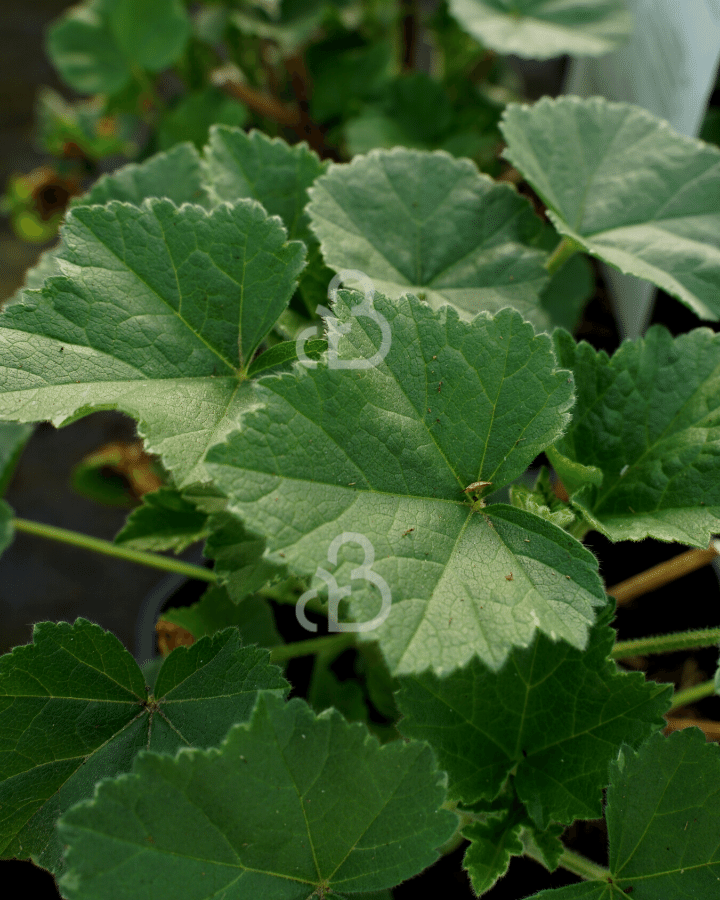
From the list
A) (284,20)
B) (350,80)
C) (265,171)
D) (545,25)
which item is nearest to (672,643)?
(265,171)

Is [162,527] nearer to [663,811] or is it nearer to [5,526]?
[5,526]

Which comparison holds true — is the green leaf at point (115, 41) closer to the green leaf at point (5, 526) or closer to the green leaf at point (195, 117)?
the green leaf at point (195, 117)

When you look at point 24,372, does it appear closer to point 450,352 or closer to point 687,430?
point 450,352

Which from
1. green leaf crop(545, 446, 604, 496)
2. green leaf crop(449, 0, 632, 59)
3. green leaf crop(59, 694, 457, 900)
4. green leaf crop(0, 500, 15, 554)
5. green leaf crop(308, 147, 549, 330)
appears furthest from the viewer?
green leaf crop(449, 0, 632, 59)

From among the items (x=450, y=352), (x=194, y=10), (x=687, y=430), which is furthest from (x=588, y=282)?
(x=194, y=10)

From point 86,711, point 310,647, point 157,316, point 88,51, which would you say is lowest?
point 310,647

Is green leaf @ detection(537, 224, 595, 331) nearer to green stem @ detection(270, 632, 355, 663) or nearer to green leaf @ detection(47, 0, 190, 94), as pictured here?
green stem @ detection(270, 632, 355, 663)

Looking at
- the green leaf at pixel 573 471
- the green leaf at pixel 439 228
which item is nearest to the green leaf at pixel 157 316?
the green leaf at pixel 439 228

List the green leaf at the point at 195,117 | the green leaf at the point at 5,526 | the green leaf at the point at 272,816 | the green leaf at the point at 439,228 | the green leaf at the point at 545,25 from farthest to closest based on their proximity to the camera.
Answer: the green leaf at the point at 195,117 < the green leaf at the point at 545,25 < the green leaf at the point at 5,526 < the green leaf at the point at 439,228 < the green leaf at the point at 272,816

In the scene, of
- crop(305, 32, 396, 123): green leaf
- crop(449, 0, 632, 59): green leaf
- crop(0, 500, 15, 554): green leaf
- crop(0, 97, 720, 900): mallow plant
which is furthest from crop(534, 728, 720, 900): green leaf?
crop(305, 32, 396, 123): green leaf
